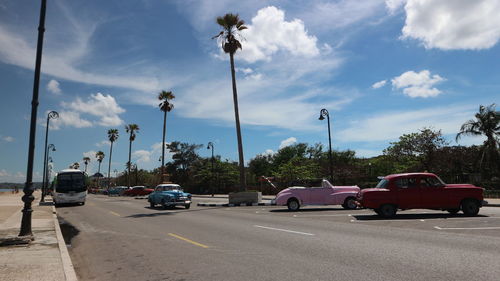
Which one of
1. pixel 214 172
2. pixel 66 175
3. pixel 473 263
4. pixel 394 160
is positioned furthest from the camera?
pixel 214 172

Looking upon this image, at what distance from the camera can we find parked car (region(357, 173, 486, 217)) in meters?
14.9

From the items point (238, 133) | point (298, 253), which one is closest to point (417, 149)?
point (238, 133)

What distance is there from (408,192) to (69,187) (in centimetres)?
2586

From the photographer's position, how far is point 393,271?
6023 mm

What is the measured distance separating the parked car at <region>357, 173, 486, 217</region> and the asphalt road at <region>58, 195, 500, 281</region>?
2.40 m

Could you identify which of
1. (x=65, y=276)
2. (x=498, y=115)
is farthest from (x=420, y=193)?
(x=498, y=115)

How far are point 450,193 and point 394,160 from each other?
118 ft

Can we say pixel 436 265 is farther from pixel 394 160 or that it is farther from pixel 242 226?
pixel 394 160

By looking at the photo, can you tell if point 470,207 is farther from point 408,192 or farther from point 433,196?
point 408,192

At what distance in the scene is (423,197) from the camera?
585 inches

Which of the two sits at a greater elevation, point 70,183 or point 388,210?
point 70,183

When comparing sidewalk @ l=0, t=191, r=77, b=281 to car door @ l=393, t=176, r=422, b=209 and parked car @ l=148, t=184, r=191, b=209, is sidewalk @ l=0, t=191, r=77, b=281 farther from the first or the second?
parked car @ l=148, t=184, r=191, b=209

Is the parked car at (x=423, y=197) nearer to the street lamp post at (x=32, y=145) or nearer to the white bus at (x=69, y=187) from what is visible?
the street lamp post at (x=32, y=145)

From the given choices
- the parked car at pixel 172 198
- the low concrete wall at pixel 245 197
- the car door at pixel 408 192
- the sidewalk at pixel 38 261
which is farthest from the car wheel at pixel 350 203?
the sidewalk at pixel 38 261
